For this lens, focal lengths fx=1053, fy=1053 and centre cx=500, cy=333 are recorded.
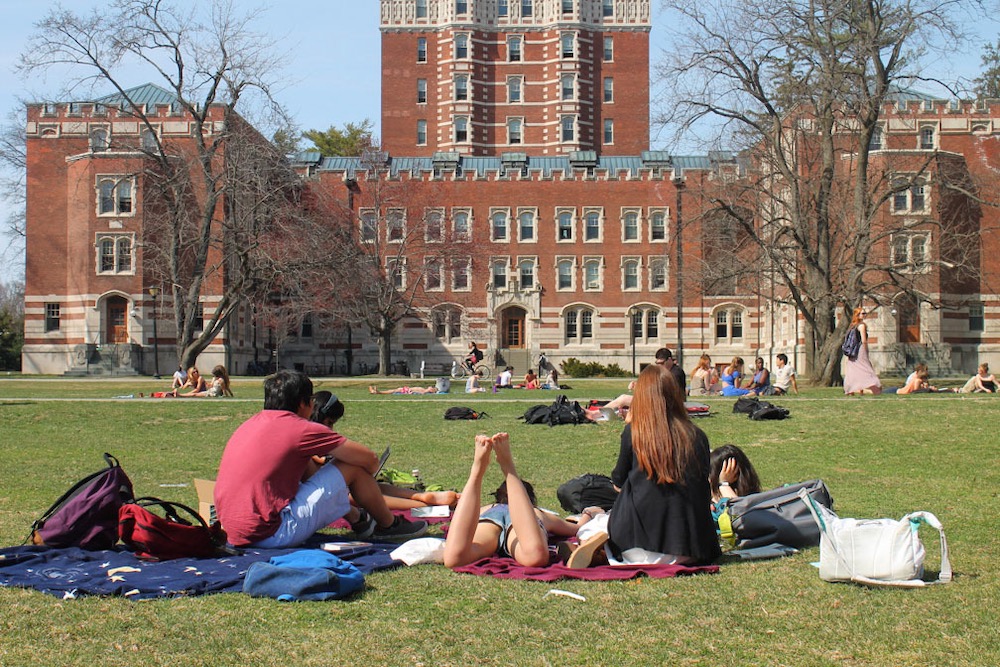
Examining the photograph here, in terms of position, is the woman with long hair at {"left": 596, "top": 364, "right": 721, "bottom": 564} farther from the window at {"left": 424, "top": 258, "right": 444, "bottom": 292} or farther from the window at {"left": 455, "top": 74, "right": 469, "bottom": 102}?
the window at {"left": 455, "top": 74, "right": 469, "bottom": 102}

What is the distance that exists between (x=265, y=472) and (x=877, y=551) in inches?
160

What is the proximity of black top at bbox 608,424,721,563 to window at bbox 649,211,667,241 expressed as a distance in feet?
176

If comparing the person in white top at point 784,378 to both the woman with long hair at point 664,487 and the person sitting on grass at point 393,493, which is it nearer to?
the person sitting on grass at point 393,493

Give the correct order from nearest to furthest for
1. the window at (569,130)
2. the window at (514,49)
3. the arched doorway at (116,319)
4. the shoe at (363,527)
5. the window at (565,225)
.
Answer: the shoe at (363,527) → the arched doorway at (116,319) → the window at (565,225) → the window at (569,130) → the window at (514,49)

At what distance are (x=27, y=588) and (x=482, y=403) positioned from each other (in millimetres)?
17760

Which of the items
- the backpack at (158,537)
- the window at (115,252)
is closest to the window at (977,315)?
the window at (115,252)

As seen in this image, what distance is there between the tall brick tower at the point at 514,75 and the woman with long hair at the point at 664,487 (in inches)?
2594

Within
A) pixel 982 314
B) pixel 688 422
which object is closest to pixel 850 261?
pixel 982 314

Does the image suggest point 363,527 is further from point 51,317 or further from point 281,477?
point 51,317

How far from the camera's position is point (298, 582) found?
611cm

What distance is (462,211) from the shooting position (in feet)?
196

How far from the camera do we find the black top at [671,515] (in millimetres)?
6934

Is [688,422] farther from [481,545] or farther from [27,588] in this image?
[27,588]

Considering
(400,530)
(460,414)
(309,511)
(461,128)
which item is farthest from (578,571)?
(461,128)
